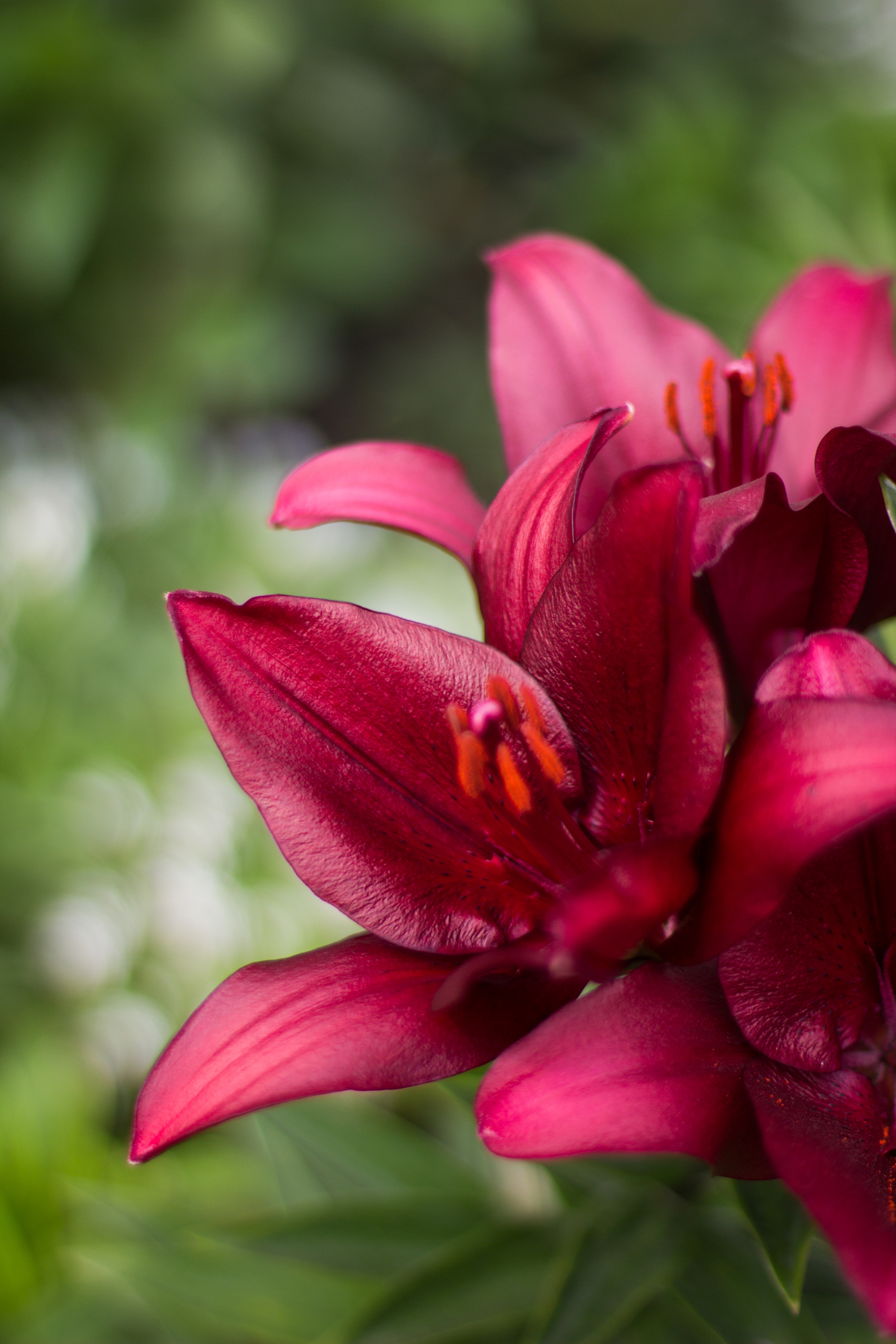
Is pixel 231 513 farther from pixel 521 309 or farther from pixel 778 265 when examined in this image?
pixel 521 309

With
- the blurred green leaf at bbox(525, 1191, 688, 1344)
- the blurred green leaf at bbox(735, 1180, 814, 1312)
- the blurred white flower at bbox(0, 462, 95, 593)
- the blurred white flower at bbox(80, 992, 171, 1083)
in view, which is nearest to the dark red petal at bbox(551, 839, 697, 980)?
the blurred green leaf at bbox(735, 1180, 814, 1312)

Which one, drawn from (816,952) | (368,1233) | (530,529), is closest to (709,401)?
(530,529)

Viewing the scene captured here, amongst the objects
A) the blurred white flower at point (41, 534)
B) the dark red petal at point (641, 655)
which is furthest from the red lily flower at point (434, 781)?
the blurred white flower at point (41, 534)

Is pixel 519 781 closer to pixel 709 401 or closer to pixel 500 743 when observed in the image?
pixel 500 743

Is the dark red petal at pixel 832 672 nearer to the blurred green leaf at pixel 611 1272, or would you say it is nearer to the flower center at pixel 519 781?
the flower center at pixel 519 781

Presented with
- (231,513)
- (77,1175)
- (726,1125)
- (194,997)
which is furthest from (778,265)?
(726,1125)

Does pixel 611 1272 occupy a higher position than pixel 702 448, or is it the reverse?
pixel 702 448
